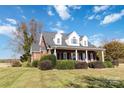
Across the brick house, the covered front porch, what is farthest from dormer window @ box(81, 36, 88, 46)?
the covered front porch

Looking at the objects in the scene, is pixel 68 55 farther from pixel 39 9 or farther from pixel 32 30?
pixel 32 30

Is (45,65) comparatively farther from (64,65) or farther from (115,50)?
(115,50)

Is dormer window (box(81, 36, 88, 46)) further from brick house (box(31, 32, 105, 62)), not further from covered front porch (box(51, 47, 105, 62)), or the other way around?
covered front porch (box(51, 47, 105, 62))

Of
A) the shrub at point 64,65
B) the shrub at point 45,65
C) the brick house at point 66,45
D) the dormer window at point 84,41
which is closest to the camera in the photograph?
the shrub at point 45,65

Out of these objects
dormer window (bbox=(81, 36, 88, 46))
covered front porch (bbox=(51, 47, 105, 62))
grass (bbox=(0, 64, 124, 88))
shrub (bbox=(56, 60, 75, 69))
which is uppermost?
dormer window (bbox=(81, 36, 88, 46))

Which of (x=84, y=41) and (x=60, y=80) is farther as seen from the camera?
(x=84, y=41)

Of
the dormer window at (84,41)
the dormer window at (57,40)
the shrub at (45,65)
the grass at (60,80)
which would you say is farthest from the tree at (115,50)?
the grass at (60,80)

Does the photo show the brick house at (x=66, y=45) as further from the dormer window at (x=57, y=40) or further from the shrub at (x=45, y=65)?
the shrub at (x=45, y=65)

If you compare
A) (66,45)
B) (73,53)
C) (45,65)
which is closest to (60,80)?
(45,65)

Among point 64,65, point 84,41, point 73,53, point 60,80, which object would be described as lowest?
point 60,80

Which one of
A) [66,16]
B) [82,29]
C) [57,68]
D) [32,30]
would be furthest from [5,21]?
[57,68]
